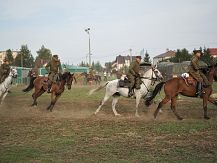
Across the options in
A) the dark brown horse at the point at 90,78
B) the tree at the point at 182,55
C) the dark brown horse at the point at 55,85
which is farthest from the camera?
the tree at the point at 182,55

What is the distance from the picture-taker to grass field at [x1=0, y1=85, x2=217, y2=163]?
25.1ft

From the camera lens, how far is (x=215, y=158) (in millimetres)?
7348

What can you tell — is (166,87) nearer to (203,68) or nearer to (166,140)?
(203,68)

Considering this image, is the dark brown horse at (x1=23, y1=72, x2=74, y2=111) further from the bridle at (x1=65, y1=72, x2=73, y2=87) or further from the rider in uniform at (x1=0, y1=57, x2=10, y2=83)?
the rider in uniform at (x1=0, y1=57, x2=10, y2=83)

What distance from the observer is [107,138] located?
9.75m

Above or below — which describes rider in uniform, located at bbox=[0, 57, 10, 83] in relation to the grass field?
above

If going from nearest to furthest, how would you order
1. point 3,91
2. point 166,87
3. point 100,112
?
point 166,87
point 100,112
point 3,91

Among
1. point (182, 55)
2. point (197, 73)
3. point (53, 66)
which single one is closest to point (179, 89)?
point (197, 73)

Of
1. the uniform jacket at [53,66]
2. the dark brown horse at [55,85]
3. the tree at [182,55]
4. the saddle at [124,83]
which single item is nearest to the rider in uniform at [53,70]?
the uniform jacket at [53,66]

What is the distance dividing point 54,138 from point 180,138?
3.53 meters

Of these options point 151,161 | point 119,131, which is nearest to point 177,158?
point 151,161

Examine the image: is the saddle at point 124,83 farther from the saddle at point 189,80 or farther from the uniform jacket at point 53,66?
the uniform jacket at point 53,66

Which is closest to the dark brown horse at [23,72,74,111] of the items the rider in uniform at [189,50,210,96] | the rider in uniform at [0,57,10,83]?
the rider in uniform at [0,57,10,83]

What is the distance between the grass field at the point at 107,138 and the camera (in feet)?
25.1
